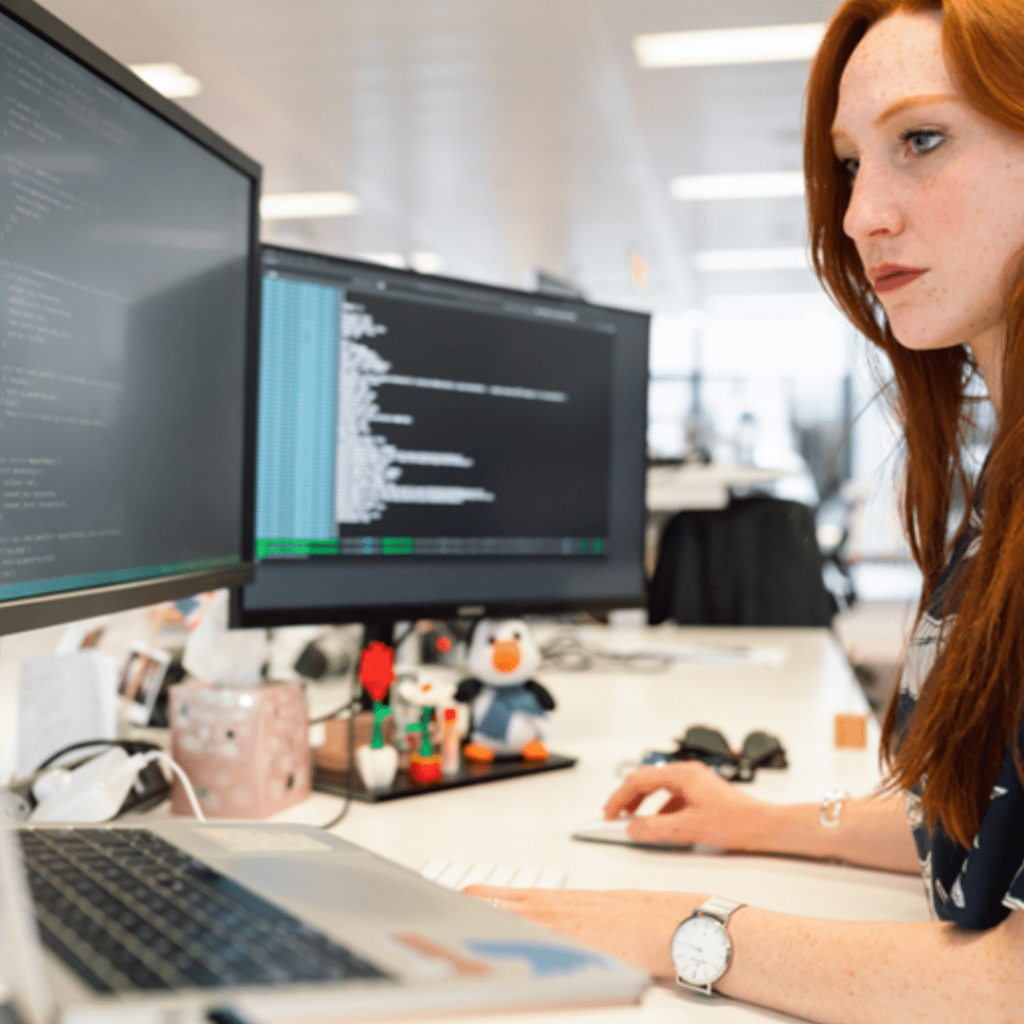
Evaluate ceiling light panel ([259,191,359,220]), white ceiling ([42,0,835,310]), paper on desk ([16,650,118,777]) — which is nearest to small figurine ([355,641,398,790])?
paper on desk ([16,650,118,777])

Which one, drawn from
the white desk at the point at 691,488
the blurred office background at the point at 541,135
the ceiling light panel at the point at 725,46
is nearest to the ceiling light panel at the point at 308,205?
the blurred office background at the point at 541,135

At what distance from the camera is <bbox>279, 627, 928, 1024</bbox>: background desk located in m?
0.73

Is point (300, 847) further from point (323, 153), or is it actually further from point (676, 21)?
point (323, 153)

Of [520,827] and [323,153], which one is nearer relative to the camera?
[520,827]

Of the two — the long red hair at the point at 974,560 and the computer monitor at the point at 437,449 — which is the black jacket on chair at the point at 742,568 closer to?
the computer monitor at the point at 437,449

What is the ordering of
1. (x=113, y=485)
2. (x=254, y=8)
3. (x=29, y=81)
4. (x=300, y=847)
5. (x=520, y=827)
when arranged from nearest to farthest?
(x=300, y=847)
(x=29, y=81)
(x=113, y=485)
(x=520, y=827)
(x=254, y=8)

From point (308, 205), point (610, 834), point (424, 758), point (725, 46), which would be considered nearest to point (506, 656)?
point (424, 758)

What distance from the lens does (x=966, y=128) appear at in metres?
0.66

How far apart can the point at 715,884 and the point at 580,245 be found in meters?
6.87

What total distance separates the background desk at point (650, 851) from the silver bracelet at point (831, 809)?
0.11ft

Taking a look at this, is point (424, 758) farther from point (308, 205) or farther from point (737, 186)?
point (308, 205)

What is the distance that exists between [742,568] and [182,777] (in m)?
1.66

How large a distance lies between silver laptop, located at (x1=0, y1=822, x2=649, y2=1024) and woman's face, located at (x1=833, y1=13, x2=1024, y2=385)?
524 mm

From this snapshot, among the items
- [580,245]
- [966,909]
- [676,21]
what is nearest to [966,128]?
[966,909]
